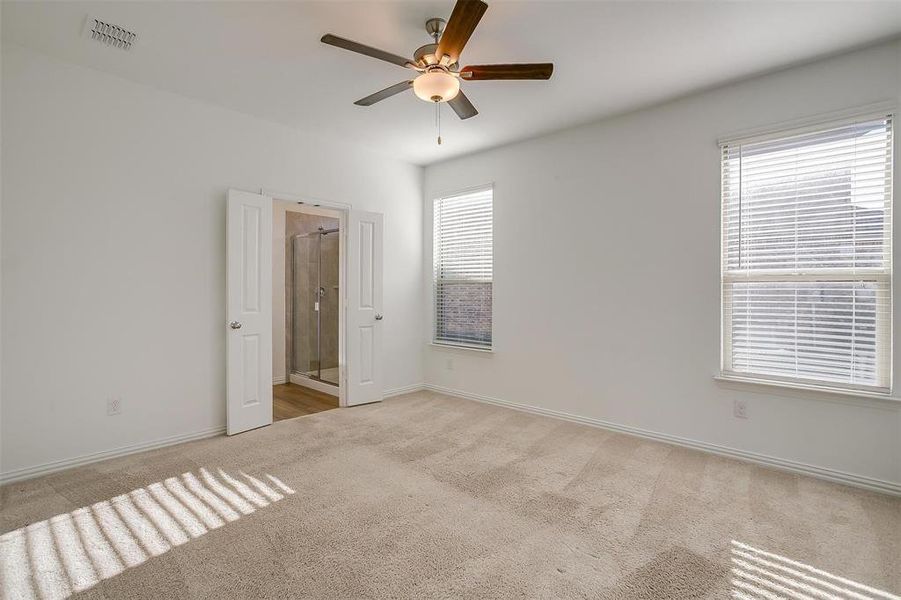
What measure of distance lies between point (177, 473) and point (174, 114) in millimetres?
2713

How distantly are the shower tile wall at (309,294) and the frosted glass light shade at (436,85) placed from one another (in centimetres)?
326

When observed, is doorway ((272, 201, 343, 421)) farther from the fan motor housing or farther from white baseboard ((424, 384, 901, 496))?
the fan motor housing

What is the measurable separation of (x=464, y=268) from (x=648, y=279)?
6.76 feet

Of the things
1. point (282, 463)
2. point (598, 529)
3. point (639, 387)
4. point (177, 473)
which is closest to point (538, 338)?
point (639, 387)

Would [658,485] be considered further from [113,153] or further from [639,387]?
[113,153]

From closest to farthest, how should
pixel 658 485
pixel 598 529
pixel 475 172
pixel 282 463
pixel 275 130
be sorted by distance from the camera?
pixel 598 529 < pixel 658 485 < pixel 282 463 < pixel 275 130 < pixel 475 172

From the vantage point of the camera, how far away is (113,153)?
3102 millimetres

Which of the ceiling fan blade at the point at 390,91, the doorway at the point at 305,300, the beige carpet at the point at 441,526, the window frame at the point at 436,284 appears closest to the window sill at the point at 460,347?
the window frame at the point at 436,284

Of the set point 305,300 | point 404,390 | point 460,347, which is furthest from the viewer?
point 305,300

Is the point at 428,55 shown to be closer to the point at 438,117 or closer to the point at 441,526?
the point at 438,117

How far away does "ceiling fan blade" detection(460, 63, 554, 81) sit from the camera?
7.63 feet

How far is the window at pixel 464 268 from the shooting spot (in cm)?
477

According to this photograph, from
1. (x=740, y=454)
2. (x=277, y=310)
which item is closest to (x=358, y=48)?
(x=740, y=454)

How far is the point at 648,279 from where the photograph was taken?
3.57m
